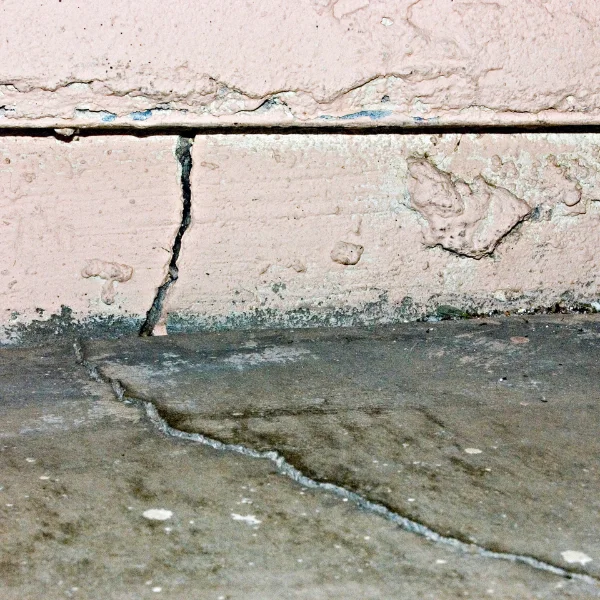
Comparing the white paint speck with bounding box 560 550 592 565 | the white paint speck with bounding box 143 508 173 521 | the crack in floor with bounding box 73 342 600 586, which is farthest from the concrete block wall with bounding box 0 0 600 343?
the white paint speck with bounding box 560 550 592 565

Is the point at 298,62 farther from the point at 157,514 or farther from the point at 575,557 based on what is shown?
the point at 575,557

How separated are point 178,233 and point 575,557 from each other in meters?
1.47

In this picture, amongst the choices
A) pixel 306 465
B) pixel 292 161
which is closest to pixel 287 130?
pixel 292 161

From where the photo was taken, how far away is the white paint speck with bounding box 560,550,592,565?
5.05 ft

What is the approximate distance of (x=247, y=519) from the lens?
66.4 inches

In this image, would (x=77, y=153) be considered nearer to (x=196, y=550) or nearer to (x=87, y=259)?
(x=87, y=259)

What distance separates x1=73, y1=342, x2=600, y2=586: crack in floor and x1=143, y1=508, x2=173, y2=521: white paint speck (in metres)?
0.26

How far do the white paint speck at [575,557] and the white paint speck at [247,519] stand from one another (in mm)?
511

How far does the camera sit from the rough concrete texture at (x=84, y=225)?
254 centimetres

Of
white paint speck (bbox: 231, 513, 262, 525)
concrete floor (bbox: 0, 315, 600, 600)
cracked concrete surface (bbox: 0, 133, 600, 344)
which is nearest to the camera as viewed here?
concrete floor (bbox: 0, 315, 600, 600)

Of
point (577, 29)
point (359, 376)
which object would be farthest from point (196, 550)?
point (577, 29)

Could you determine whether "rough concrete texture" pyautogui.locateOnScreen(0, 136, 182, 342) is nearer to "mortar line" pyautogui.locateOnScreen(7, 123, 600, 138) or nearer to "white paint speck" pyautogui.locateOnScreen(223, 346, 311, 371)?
"mortar line" pyautogui.locateOnScreen(7, 123, 600, 138)

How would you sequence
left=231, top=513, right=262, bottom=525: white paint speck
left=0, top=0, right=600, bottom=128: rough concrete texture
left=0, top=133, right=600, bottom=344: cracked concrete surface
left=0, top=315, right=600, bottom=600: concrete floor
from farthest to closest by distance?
left=0, top=133, right=600, bottom=344: cracked concrete surface
left=0, top=0, right=600, bottom=128: rough concrete texture
left=231, top=513, right=262, bottom=525: white paint speck
left=0, top=315, right=600, bottom=600: concrete floor

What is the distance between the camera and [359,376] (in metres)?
2.42
